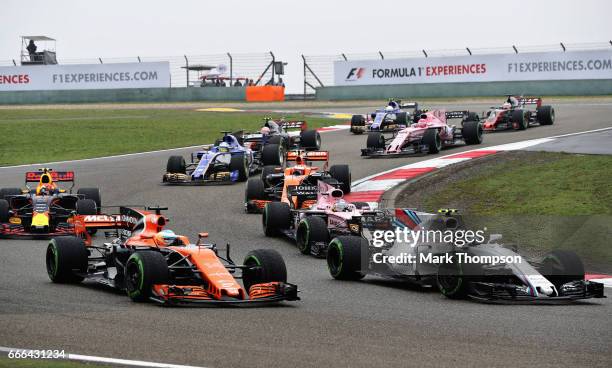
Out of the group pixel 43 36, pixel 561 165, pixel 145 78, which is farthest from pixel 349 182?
pixel 43 36

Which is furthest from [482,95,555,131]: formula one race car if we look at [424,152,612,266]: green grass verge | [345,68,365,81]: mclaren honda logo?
[345,68,365,81]: mclaren honda logo

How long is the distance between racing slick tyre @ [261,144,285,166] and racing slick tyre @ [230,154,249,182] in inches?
70.4

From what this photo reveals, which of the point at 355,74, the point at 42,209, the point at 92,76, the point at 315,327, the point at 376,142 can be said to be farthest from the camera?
the point at 92,76

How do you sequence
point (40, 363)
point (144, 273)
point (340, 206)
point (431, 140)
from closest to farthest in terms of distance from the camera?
point (40, 363)
point (144, 273)
point (340, 206)
point (431, 140)

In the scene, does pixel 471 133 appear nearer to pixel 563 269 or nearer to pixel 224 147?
pixel 224 147

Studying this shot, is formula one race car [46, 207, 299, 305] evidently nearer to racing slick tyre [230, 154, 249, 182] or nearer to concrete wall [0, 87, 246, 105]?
racing slick tyre [230, 154, 249, 182]

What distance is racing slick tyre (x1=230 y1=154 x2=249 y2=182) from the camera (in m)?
30.0

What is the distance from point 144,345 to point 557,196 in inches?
558

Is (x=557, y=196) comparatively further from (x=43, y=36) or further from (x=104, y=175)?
(x=43, y=36)

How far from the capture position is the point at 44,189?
2241 cm

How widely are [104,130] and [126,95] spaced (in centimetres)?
1812

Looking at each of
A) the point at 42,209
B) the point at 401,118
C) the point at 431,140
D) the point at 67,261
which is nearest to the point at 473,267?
→ the point at 67,261

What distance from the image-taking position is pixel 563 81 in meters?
54.7

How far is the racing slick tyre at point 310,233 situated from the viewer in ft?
62.5
